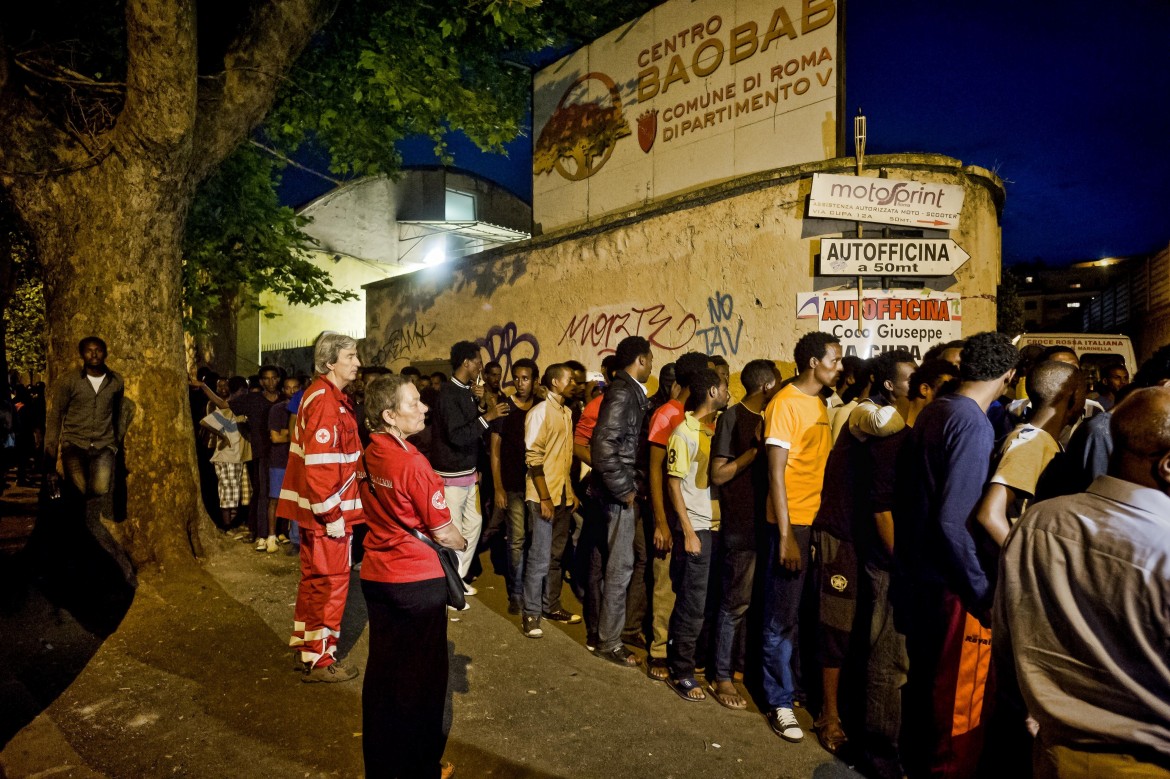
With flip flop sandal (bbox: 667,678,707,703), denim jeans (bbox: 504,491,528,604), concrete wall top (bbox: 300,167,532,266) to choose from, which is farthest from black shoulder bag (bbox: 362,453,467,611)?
concrete wall top (bbox: 300,167,532,266)

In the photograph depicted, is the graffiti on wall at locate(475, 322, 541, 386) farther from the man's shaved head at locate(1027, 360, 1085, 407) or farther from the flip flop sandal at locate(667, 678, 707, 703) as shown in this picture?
the man's shaved head at locate(1027, 360, 1085, 407)

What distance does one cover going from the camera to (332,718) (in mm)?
4090

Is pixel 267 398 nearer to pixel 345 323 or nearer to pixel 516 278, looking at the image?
pixel 516 278

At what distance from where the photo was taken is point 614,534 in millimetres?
4953

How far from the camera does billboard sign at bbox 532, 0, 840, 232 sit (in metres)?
8.22

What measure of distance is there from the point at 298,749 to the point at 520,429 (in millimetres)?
3081

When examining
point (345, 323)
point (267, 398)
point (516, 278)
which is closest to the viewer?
point (267, 398)

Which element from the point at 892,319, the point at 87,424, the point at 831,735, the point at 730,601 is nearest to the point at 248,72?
the point at 87,424

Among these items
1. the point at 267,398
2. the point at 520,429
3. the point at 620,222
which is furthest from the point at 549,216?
the point at 520,429

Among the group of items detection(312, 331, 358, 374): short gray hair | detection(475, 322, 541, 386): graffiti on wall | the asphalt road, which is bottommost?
the asphalt road

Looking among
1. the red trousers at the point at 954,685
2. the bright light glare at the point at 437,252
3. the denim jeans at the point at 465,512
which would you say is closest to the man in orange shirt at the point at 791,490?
the red trousers at the point at 954,685

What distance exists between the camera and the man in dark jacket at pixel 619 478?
4.83 m

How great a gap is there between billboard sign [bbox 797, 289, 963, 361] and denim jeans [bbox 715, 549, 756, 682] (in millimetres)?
3650

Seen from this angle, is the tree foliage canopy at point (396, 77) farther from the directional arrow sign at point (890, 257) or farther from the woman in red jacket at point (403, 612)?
the woman in red jacket at point (403, 612)
